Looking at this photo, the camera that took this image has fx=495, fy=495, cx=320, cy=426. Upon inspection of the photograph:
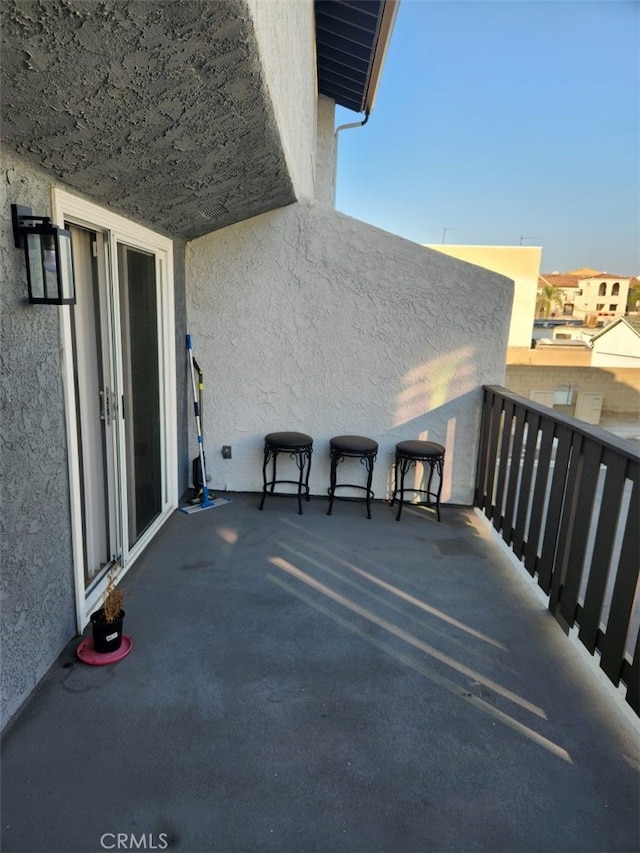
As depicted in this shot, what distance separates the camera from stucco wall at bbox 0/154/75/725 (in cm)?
200

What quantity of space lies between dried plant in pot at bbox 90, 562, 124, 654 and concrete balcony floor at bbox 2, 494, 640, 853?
4.7 inches

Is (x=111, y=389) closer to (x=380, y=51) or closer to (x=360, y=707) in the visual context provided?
(x=360, y=707)

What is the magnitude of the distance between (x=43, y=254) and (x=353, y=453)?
3.02 metres

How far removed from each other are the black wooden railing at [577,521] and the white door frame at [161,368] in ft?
8.87

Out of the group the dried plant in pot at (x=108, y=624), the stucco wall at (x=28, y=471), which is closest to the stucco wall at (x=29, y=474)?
the stucco wall at (x=28, y=471)

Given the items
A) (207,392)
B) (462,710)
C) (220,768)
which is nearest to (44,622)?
(220,768)

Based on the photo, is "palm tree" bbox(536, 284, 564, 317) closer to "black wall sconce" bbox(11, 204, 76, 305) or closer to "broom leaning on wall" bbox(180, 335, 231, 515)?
"broom leaning on wall" bbox(180, 335, 231, 515)

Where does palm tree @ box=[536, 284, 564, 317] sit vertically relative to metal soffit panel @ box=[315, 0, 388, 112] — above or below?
above

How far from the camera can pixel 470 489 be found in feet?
16.2

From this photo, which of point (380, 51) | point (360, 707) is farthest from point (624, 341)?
point (360, 707)

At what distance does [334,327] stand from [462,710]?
3343 millimetres

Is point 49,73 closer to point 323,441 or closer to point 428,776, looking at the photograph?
point 428,776

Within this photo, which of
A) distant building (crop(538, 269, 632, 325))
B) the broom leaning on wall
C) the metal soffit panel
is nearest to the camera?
the broom leaning on wall

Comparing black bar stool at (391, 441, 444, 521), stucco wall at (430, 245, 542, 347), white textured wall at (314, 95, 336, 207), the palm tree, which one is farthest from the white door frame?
the palm tree
